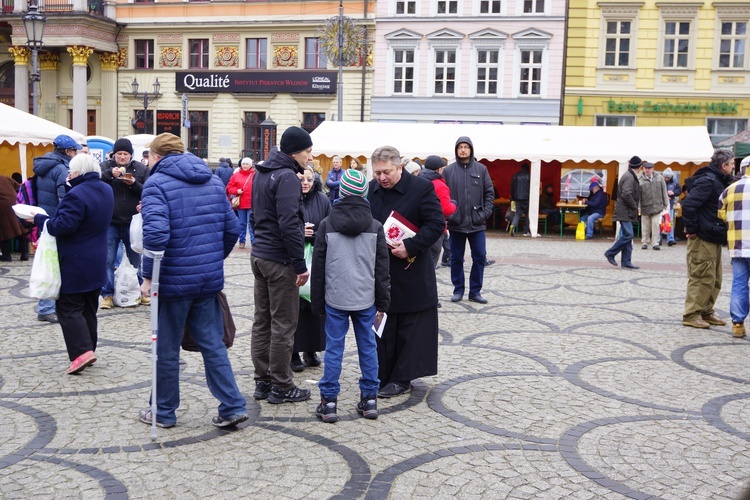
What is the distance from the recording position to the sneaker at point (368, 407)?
5570mm

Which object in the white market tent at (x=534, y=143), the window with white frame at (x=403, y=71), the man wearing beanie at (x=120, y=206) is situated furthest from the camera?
the window with white frame at (x=403, y=71)

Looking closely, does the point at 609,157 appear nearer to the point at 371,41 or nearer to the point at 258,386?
the point at 258,386

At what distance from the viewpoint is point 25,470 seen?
14.8ft

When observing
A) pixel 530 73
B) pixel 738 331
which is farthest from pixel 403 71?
pixel 738 331

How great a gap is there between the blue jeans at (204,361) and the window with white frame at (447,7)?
35.8 m

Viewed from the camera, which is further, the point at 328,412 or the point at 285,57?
the point at 285,57

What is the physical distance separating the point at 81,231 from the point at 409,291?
2.75 m

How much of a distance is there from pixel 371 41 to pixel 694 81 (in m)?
15.0

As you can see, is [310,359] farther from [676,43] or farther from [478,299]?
[676,43]

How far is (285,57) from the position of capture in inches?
1641

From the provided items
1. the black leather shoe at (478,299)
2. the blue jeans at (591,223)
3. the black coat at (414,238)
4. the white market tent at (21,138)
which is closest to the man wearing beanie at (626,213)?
the black leather shoe at (478,299)

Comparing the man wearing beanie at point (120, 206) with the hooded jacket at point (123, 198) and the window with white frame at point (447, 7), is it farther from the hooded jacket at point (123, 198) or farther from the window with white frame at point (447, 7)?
the window with white frame at point (447, 7)

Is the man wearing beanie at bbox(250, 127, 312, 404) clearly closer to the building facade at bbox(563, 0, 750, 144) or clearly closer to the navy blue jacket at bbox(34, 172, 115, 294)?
the navy blue jacket at bbox(34, 172, 115, 294)

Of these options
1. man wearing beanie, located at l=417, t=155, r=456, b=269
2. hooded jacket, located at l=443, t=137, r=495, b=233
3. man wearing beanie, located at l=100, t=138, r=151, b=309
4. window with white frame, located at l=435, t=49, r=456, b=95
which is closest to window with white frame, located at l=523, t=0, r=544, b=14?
window with white frame, located at l=435, t=49, r=456, b=95
